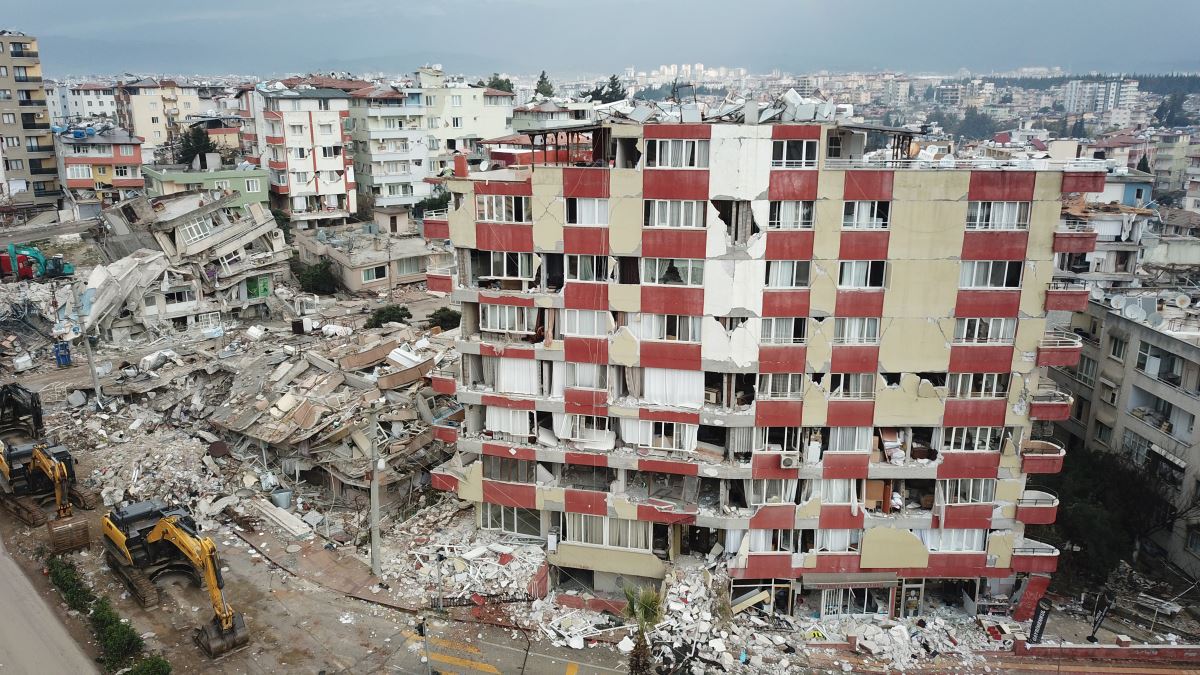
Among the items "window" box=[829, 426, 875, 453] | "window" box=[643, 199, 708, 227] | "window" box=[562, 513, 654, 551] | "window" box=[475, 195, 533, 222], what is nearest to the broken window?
"window" box=[643, 199, 708, 227]

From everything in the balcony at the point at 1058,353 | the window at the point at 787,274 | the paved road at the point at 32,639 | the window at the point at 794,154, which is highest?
the window at the point at 794,154

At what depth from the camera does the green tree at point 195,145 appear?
273 ft

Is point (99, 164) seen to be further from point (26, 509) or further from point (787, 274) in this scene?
point (787, 274)

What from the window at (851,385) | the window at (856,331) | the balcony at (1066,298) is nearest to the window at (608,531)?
the window at (851,385)

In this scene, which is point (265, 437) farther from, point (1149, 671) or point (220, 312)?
point (1149, 671)

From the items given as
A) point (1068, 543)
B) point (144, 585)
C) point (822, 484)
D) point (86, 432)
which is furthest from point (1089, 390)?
point (86, 432)

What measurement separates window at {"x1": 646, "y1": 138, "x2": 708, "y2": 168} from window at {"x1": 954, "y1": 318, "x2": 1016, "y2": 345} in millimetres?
8731

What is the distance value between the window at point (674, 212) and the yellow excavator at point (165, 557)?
15.1 meters

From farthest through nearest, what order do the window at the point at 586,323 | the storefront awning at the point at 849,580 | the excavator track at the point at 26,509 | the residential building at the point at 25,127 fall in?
the residential building at the point at 25,127
the excavator track at the point at 26,509
the storefront awning at the point at 849,580
the window at the point at 586,323

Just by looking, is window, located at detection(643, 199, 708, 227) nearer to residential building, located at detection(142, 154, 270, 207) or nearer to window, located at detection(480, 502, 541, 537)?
window, located at detection(480, 502, 541, 537)

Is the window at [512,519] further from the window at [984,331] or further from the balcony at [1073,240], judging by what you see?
the balcony at [1073,240]

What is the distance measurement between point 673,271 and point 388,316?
28441 millimetres

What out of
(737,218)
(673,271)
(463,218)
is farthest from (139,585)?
(737,218)

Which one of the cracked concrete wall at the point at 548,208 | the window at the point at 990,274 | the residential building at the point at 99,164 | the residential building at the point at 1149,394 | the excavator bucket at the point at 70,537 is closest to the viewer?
the window at the point at 990,274
